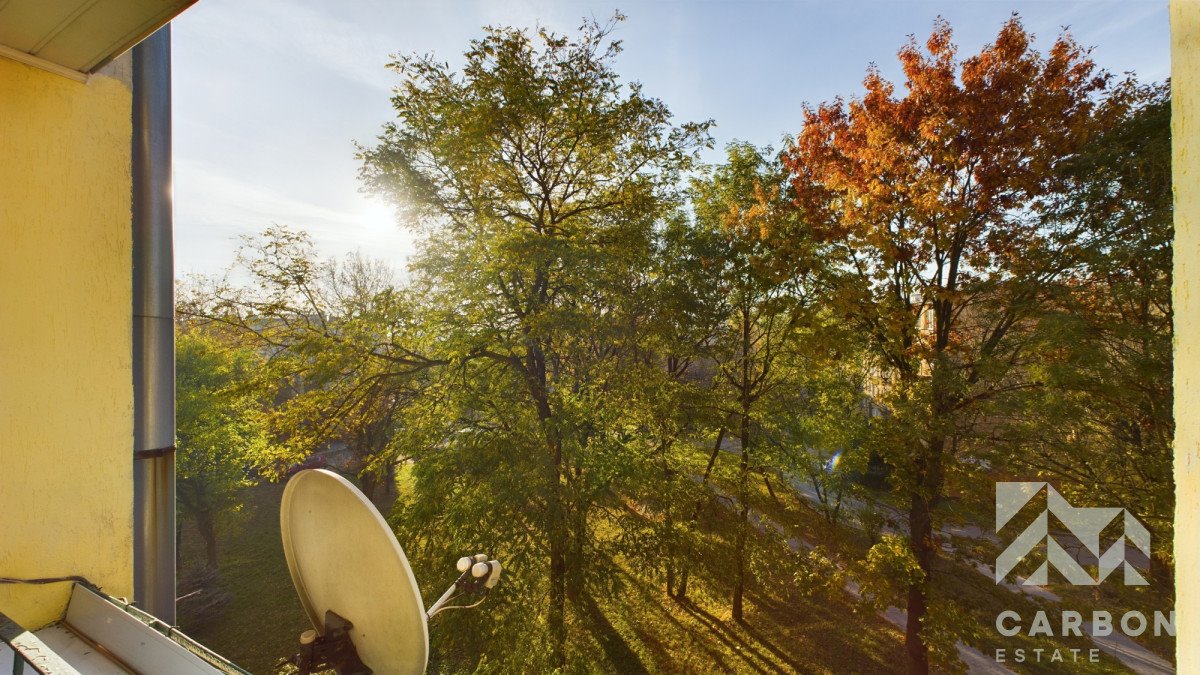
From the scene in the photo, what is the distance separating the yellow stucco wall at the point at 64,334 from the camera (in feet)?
5.14

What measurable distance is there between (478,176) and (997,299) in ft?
22.9

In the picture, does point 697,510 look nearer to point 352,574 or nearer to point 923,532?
point 923,532

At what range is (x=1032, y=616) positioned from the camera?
6.12 metres

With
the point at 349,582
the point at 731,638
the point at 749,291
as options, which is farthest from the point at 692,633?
the point at 349,582

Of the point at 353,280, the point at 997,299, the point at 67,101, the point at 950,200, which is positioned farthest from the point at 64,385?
the point at 353,280

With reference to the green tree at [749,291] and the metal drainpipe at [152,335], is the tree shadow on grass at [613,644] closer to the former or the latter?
the green tree at [749,291]

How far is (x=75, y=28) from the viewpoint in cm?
A: 147

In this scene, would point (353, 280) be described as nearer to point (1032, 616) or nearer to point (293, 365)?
point (293, 365)

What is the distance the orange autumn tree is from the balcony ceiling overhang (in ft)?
20.6

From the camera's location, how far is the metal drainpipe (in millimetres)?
1849

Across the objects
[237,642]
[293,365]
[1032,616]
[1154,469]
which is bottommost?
Result: [237,642]

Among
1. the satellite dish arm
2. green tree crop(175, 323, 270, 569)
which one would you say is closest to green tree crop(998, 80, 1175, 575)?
the satellite dish arm

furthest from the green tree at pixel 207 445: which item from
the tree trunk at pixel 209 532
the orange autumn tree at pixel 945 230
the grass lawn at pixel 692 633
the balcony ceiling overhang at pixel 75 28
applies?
the orange autumn tree at pixel 945 230

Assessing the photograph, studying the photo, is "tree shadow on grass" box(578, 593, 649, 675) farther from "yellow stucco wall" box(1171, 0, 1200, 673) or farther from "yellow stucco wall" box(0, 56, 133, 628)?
"yellow stucco wall" box(1171, 0, 1200, 673)
